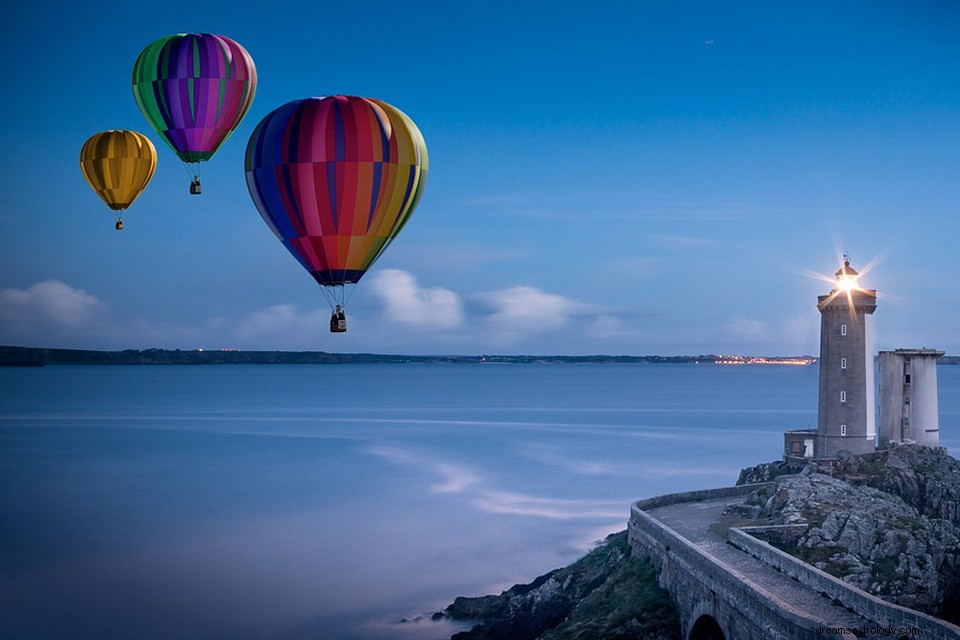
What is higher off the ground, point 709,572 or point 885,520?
point 885,520

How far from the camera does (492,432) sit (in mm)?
107375

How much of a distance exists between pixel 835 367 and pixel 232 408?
11664cm

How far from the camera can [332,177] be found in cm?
2872

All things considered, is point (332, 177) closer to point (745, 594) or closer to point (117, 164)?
point (745, 594)

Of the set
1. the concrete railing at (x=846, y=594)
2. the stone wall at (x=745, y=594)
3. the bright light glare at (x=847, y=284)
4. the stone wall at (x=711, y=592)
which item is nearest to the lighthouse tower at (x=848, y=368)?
the bright light glare at (x=847, y=284)

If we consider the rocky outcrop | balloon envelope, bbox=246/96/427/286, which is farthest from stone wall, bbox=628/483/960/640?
balloon envelope, bbox=246/96/427/286

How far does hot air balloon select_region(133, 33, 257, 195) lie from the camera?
38.4 metres

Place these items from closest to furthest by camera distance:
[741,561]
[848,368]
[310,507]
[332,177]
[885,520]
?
[741,561] → [885,520] → [332,177] → [848,368] → [310,507]

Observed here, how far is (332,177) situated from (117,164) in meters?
21.2

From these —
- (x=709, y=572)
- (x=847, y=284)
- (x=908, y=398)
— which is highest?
(x=847, y=284)

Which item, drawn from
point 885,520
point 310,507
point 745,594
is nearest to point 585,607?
point 885,520

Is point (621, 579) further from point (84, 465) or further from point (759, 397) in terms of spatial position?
point (759, 397)


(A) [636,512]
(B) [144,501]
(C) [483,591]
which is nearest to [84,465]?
(B) [144,501]

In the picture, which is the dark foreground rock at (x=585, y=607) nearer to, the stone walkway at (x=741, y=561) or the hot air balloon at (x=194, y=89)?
the stone walkway at (x=741, y=561)
